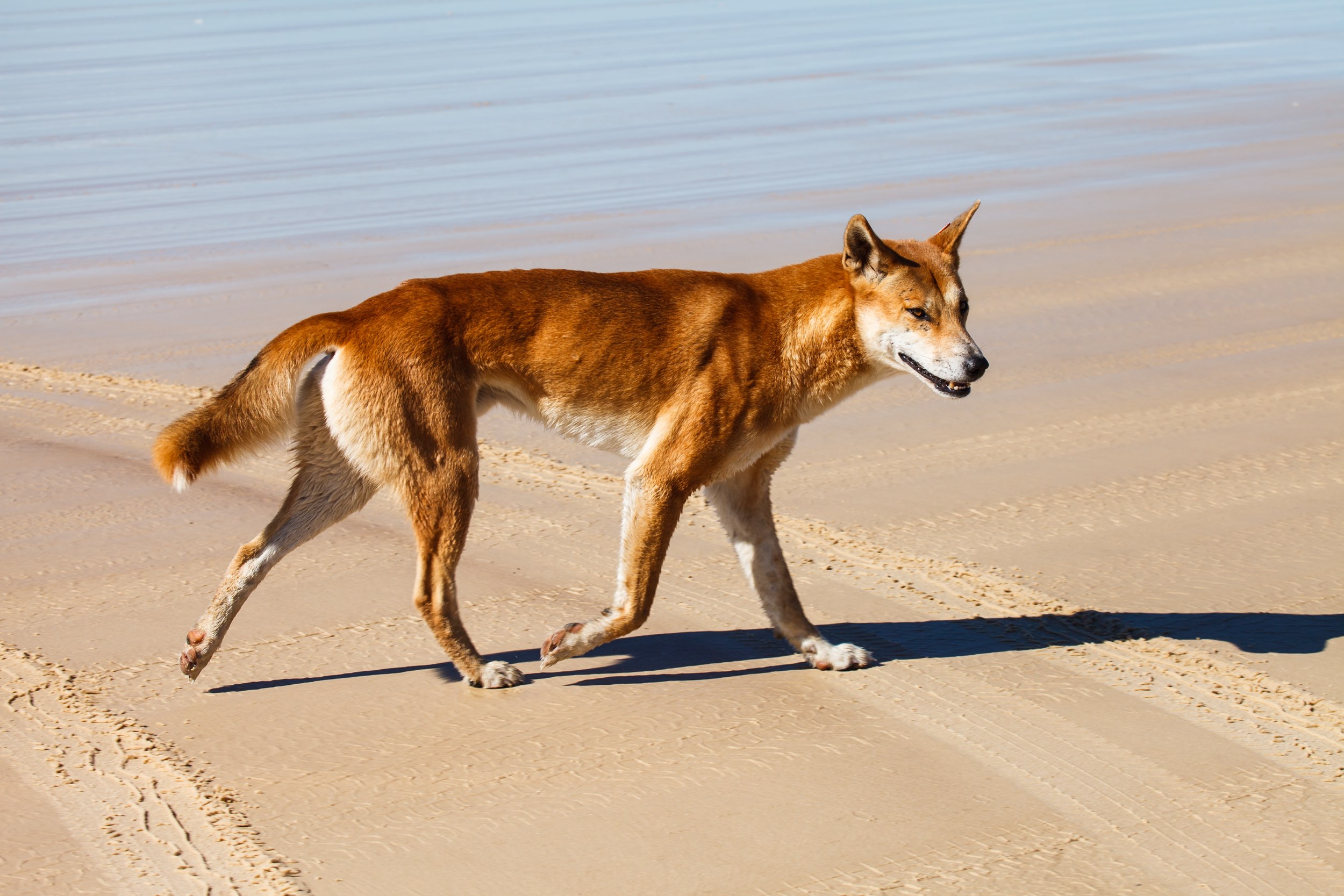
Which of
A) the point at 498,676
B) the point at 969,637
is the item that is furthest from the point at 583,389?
the point at 969,637

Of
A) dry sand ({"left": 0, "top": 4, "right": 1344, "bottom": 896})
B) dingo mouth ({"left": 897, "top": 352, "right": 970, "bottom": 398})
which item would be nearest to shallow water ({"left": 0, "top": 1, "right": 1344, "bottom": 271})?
dry sand ({"left": 0, "top": 4, "right": 1344, "bottom": 896})

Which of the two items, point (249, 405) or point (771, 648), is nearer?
point (249, 405)

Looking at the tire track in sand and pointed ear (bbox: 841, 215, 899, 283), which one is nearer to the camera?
the tire track in sand

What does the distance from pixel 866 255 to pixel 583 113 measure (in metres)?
14.8

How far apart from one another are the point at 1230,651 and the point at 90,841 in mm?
4011


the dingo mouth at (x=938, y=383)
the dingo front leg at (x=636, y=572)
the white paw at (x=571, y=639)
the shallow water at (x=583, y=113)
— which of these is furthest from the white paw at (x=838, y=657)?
the shallow water at (x=583, y=113)

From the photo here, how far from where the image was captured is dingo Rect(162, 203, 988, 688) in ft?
17.9

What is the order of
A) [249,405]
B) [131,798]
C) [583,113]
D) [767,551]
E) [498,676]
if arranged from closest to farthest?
[131,798], [249,405], [498,676], [767,551], [583,113]

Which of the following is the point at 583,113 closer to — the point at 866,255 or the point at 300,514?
the point at 866,255

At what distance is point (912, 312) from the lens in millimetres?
5758

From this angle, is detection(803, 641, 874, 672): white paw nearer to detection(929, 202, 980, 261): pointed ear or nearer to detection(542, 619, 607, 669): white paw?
detection(542, 619, 607, 669): white paw

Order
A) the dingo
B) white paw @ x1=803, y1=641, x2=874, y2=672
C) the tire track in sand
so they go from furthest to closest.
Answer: white paw @ x1=803, y1=641, x2=874, y2=672 → the dingo → the tire track in sand

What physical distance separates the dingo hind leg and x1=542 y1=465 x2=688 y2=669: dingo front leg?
2.96 feet

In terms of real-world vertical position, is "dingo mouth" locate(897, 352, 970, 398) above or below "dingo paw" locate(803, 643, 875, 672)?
above
